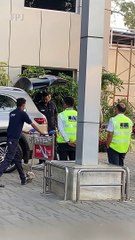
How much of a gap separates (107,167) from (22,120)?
1.98 m

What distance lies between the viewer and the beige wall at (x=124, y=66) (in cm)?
2847

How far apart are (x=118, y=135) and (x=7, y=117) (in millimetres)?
2970

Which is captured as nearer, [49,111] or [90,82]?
[90,82]

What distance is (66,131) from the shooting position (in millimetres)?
11094

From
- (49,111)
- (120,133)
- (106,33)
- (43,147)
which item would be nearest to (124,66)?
(106,33)

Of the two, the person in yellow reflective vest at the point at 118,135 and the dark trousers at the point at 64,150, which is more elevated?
the person in yellow reflective vest at the point at 118,135

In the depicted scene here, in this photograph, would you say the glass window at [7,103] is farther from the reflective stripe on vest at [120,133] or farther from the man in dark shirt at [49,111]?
the reflective stripe on vest at [120,133]

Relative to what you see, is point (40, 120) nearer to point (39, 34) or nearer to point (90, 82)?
point (90, 82)

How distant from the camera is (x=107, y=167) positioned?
945 cm

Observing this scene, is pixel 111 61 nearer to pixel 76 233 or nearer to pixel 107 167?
pixel 107 167

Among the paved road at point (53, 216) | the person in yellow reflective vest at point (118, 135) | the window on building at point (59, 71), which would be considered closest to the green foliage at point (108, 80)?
the window on building at point (59, 71)

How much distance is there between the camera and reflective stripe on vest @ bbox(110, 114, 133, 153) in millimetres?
10328

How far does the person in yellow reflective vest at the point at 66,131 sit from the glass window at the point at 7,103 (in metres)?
1.65

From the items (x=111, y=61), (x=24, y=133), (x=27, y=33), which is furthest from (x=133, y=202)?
(x=111, y=61)
